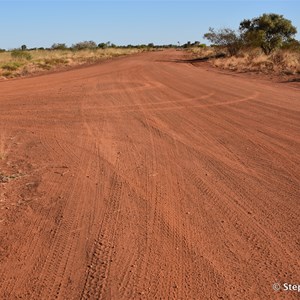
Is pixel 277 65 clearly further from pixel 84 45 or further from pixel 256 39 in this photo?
pixel 84 45

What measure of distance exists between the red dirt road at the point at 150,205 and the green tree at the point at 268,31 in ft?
104

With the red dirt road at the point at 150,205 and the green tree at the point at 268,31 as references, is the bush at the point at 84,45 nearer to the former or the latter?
the green tree at the point at 268,31

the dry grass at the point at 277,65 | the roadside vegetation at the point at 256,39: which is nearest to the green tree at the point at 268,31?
the roadside vegetation at the point at 256,39

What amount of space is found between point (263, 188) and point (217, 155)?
1795mm

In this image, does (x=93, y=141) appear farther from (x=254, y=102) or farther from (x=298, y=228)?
(x=254, y=102)

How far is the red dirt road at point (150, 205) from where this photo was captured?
4.30 m

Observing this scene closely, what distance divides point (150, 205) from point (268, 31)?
4182 centimetres

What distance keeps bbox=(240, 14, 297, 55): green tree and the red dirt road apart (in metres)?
31.7

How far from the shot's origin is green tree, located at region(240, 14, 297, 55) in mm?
41875

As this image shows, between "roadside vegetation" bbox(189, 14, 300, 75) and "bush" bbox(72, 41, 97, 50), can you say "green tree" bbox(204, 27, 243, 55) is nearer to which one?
"roadside vegetation" bbox(189, 14, 300, 75)

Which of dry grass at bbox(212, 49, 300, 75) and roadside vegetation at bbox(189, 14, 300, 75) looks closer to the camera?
dry grass at bbox(212, 49, 300, 75)

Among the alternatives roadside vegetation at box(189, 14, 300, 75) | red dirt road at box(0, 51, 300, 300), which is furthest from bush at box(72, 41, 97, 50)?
red dirt road at box(0, 51, 300, 300)

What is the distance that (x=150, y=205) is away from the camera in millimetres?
6031

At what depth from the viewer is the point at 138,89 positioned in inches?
692
